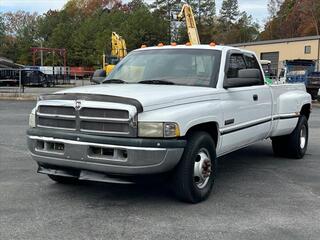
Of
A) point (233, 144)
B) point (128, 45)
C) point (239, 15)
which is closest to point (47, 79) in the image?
point (128, 45)

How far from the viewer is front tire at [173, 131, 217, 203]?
5.57 metres

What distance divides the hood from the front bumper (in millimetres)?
424

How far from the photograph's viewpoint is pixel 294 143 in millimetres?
8859

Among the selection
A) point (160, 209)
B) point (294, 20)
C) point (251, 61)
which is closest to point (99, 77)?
point (251, 61)

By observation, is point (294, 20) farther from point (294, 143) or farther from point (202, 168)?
point (202, 168)

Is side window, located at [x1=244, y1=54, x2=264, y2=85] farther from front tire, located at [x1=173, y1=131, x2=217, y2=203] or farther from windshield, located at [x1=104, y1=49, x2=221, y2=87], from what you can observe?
front tire, located at [x1=173, y1=131, x2=217, y2=203]

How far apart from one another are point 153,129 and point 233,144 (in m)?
1.84

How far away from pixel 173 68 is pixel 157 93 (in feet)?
3.97

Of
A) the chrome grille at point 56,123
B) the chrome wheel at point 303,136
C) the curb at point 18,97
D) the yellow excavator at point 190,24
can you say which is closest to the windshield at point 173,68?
A: the chrome grille at point 56,123

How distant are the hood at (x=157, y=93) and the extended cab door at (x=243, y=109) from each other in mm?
415

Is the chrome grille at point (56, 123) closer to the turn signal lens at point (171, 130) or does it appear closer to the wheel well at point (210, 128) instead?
the turn signal lens at point (171, 130)

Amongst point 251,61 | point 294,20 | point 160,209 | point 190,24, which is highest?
point 294,20

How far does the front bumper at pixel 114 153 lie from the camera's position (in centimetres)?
527

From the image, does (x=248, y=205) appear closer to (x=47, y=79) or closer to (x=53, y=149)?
(x=53, y=149)
